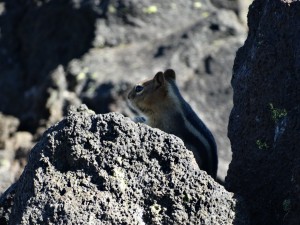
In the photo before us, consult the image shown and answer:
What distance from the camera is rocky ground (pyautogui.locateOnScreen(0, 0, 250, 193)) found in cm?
1295

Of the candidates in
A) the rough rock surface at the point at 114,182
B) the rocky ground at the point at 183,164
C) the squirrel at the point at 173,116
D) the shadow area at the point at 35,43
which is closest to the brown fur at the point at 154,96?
the squirrel at the point at 173,116

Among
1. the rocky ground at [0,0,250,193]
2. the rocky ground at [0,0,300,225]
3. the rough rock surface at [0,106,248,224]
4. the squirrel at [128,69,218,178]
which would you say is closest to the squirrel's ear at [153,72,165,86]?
the squirrel at [128,69,218,178]

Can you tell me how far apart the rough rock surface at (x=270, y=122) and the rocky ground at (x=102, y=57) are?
19.0ft

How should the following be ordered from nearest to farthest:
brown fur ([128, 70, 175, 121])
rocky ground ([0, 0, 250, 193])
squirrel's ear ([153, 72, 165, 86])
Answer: brown fur ([128, 70, 175, 121]), squirrel's ear ([153, 72, 165, 86]), rocky ground ([0, 0, 250, 193])

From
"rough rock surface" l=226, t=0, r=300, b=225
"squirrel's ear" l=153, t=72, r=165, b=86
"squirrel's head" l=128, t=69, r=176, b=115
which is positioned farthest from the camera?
"squirrel's ear" l=153, t=72, r=165, b=86

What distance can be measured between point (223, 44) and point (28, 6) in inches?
150

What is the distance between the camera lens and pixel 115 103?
12578mm

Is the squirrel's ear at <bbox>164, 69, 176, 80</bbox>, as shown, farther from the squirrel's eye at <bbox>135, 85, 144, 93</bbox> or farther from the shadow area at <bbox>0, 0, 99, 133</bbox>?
the shadow area at <bbox>0, 0, 99, 133</bbox>

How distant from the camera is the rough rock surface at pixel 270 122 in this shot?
16.9 ft

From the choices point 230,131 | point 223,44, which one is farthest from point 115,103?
point 230,131

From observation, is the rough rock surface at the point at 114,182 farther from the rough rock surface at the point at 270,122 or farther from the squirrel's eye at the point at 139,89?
the squirrel's eye at the point at 139,89

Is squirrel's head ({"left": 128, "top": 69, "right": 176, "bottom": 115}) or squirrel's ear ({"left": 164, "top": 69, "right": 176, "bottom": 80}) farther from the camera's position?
squirrel's ear ({"left": 164, "top": 69, "right": 176, "bottom": 80})

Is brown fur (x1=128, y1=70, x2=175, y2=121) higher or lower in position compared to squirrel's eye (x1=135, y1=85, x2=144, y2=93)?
lower

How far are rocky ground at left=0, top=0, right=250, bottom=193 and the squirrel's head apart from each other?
194cm
